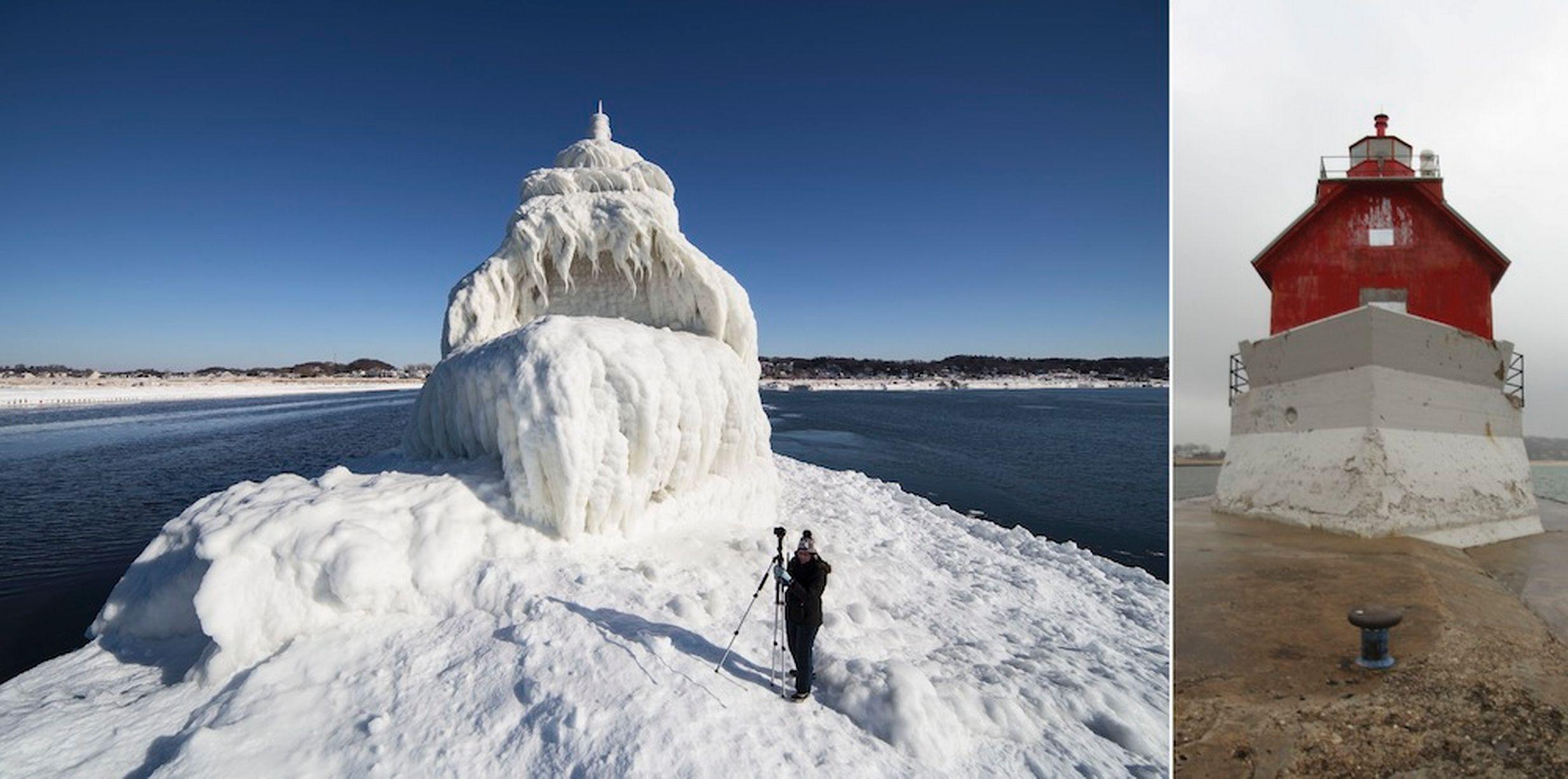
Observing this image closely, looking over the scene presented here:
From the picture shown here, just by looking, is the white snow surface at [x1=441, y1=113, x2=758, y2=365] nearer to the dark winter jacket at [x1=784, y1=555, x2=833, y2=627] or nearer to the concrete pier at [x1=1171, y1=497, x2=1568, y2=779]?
the dark winter jacket at [x1=784, y1=555, x2=833, y2=627]

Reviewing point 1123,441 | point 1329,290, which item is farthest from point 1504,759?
point 1123,441

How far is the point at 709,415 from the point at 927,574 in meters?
2.62

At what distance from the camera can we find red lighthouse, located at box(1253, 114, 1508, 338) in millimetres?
8602

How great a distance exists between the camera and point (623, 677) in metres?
3.20

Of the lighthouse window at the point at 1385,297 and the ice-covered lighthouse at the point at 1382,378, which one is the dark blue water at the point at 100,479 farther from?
the lighthouse window at the point at 1385,297

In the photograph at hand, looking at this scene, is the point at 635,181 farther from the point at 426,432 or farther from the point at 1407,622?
the point at 1407,622

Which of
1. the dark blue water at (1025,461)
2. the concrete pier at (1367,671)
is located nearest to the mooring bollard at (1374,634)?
the concrete pier at (1367,671)

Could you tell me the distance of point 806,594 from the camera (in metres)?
3.35

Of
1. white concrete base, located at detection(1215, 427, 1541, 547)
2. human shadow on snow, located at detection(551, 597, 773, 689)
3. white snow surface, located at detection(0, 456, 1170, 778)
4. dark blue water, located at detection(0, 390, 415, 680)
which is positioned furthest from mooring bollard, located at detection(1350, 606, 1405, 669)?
dark blue water, located at detection(0, 390, 415, 680)

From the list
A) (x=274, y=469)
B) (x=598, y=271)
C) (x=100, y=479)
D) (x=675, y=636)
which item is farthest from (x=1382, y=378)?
(x=100, y=479)

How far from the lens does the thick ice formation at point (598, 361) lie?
4.96m

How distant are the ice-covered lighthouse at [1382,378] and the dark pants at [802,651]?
7.75 m

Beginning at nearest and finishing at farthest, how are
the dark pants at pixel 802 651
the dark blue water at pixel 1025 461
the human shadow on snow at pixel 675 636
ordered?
the dark pants at pixel 802 651 → the human shadow on snow at pixel 675 636 → the dark blue water at pixel 1025 461

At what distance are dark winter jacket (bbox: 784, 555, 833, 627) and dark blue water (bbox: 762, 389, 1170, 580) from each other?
21.8 ft
